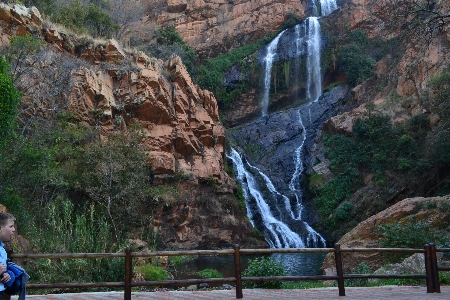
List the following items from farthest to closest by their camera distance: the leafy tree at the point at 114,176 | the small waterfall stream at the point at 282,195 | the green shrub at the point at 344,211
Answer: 1. the green shrub at the point at 344,211
2. the small waterfall stream at the point at 282,195
3. the leafy tree at the point at 114,176

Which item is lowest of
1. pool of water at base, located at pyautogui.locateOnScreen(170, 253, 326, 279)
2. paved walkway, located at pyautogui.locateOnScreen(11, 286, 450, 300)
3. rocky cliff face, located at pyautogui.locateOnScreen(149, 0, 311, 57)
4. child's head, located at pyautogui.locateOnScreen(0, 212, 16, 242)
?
pool of water at base, located at pyautogui.locateOnScreen(170, 253, 326, 279)

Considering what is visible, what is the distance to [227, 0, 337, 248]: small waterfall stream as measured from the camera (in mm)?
21703

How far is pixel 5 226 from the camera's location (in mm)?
3277

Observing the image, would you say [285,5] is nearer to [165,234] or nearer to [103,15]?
[103,15]

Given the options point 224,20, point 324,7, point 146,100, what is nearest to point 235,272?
point 146,100

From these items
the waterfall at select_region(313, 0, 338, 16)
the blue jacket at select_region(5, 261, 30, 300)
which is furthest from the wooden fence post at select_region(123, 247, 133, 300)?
the waterfall at select_region(313, 0, 338, 16)

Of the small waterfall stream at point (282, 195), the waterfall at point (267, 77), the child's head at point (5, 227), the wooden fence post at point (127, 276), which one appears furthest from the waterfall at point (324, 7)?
the child's head at point (5, 227)

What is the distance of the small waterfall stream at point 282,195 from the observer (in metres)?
21.7

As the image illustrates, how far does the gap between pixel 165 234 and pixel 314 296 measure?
1352 cm

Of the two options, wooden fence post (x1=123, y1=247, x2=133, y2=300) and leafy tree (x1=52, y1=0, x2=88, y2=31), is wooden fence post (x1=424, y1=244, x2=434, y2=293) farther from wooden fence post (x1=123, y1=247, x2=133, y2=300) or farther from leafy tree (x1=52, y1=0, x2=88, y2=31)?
leafy tree (x1=52, y1=0, x2=88, y2=31)

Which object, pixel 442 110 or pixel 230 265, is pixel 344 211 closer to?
pixel 442 110

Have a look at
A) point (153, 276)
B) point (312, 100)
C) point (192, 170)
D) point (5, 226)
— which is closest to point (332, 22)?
point (312, 100)

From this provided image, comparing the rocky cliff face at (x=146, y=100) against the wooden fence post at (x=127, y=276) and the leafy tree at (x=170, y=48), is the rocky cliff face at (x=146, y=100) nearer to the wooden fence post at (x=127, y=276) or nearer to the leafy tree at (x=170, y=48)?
the leafy tree at (x=170, y=48)

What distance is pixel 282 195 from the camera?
966 inches
